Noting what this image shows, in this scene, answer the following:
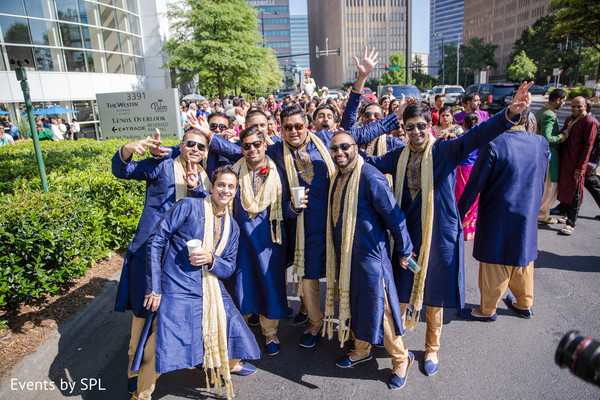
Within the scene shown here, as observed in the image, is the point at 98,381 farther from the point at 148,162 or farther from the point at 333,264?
the point at 333,264

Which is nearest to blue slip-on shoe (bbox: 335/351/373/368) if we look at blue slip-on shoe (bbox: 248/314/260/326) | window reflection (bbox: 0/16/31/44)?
blue slip-on shoe (bbox: 248/314/260/326)

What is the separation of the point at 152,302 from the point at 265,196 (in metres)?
1.21

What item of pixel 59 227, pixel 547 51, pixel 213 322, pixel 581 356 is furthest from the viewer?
pixel 547 51

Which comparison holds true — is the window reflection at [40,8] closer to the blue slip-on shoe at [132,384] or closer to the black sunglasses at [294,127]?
the black sunglasses at [294,127]

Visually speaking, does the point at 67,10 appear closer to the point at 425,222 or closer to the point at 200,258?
the point at 200,258

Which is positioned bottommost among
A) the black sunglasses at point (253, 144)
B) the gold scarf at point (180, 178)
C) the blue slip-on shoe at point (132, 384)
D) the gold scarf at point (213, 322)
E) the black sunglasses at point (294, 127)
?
the blue slip-on shoe at point (132, 384)

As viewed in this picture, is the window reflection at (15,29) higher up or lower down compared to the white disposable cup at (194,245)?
higher up

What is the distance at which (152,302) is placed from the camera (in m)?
2.60

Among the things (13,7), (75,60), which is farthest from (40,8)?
(75,60)

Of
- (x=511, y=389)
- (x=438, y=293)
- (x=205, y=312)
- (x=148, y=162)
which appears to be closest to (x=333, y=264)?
(x=438, y=293)

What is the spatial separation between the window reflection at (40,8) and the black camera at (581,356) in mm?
22266

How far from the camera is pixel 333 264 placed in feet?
10.6

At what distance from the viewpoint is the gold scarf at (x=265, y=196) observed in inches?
128

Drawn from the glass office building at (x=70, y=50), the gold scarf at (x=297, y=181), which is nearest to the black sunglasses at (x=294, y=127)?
the gold scarf at (x=297, y=181)
